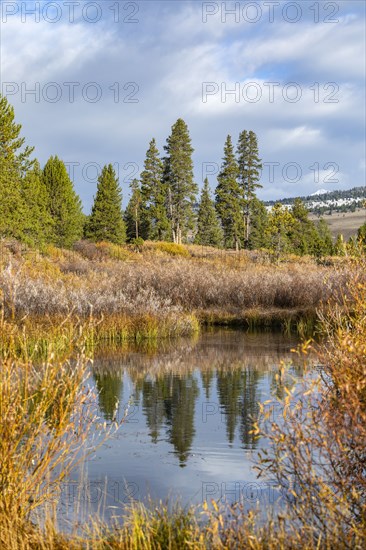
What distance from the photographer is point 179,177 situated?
7100 cm

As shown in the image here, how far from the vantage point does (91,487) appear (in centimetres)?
725

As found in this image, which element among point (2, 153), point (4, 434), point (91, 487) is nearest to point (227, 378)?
point (91, 487)

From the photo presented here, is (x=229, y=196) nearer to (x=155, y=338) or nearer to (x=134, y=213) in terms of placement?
(x=134, y=213)

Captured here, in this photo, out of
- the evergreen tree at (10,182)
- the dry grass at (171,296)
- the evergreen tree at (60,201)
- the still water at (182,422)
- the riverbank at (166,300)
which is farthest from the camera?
the evergreen tree at (60,201)

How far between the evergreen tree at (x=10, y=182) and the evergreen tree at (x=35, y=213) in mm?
642

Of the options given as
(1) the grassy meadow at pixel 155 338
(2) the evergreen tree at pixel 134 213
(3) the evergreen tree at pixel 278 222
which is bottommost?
(1) the grassy meadow at pixel 155 338

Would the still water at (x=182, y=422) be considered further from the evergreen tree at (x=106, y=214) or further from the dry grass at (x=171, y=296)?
the evergreen tree at (x=106, y=214)

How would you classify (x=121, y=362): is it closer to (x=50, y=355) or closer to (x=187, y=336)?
(x=187, y=336)

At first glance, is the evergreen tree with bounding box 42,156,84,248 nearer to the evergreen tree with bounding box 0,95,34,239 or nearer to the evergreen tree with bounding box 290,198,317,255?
the evergreen tree with bounding box 0,95,34,239

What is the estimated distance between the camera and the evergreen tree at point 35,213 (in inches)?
1699

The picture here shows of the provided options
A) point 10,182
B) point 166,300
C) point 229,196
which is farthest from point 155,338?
point 229,196

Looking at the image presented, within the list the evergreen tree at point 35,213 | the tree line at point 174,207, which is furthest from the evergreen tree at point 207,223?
the evergreen tree at point 35,213

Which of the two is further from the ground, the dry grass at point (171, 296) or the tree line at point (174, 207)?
the tree line at point (174, 207)

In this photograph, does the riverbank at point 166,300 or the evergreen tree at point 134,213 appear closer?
the riverbank at point 166,300
